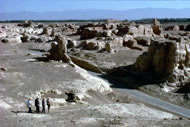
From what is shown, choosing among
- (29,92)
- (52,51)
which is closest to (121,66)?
(52,51)

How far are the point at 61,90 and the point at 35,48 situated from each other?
1330 inches

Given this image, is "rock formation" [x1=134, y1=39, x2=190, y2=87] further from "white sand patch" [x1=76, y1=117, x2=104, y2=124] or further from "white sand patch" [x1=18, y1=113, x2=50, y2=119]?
"white sand patch" [x1=18, y1=113, x2=50, y2=119]

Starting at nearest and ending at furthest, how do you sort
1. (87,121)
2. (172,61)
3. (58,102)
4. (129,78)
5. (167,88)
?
(87,121) → (58,102) → (167,88) → (172,61) → (129,78)

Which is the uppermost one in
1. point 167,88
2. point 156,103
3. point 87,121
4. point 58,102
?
point 87,121

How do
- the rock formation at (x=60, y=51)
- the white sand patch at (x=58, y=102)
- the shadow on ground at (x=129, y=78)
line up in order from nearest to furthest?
the white sand patch at (x=58, y=102) → the shadow on ground at (x=129, y=78) → the rock formation at (x=60, y=51)

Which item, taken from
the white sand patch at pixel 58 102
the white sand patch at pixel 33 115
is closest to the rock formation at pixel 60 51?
the white sand patch at pixel 58 102

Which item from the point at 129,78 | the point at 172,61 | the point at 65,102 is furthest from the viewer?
the point at 129,78

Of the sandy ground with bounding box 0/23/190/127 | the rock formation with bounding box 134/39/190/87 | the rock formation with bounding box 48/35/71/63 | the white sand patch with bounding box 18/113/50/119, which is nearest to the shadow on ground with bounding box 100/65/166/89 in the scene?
the rock formation with bounding box 134/39/190/87

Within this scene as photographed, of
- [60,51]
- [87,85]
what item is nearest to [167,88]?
[87,85]

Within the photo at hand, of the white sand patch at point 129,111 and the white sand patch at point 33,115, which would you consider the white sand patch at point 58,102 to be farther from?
the white sand patch at point 33,115

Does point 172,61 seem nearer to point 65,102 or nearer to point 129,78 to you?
point 129,78

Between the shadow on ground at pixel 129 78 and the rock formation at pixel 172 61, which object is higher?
the rock formation at pixel 172 61

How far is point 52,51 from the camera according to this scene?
39500 mm

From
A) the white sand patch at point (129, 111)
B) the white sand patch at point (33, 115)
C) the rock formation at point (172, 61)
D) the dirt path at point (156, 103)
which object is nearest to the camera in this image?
the white sand patch at point (33, 115)
